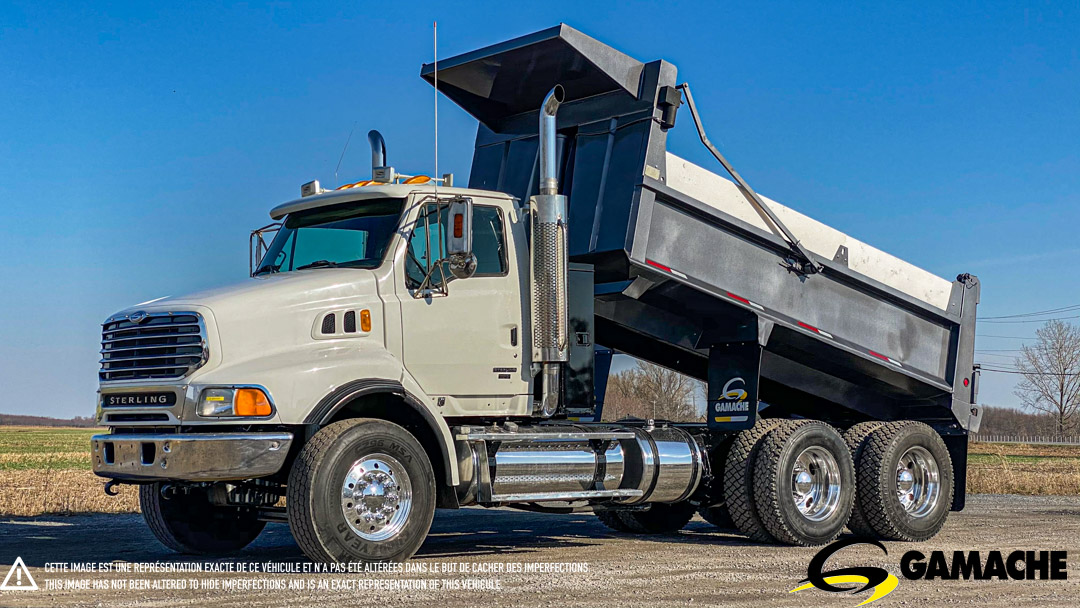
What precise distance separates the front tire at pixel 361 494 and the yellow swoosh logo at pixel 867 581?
2.78 m

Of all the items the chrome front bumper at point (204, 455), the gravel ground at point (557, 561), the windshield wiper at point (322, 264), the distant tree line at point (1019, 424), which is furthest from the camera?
the distant tree line at point (1019, 424)

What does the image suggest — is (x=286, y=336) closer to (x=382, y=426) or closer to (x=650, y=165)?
(x=382, y=426)

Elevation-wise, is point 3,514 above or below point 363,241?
below

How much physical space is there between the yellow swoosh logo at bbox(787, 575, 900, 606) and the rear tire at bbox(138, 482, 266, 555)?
4.53m

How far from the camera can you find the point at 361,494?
26.2ft

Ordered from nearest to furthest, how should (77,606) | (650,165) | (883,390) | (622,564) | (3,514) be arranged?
(77,606) → (622,564) → (650,165) → (883,390) → (3,514)

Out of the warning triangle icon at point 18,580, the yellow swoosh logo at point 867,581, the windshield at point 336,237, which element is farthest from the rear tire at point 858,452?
the warning triangle icon at point 18,580

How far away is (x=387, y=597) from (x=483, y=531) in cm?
533

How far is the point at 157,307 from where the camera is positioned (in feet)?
26.6

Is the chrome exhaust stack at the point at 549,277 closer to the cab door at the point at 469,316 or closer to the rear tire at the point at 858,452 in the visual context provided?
the cab door at the point at 469,316

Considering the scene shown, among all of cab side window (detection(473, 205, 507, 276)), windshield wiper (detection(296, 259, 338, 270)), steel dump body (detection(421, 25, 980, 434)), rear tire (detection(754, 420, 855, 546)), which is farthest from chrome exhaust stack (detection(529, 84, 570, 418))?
rear tire (detection(754, 420, 855, 546))

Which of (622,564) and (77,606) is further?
(622,564)

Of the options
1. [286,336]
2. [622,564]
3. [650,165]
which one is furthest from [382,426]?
[650,165]

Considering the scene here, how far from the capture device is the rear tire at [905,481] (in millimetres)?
10789
